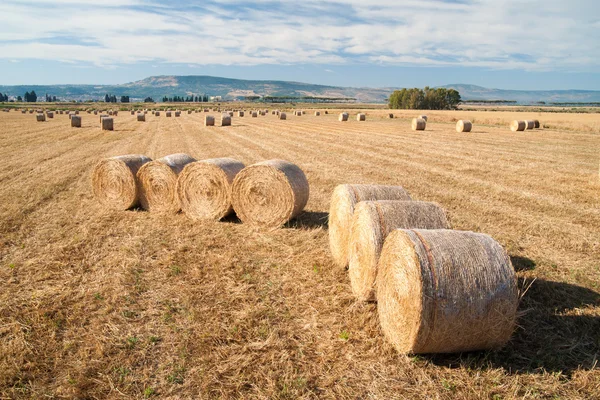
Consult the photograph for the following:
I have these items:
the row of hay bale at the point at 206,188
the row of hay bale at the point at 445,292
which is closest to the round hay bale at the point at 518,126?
the row of hay bale at the point at 206,188

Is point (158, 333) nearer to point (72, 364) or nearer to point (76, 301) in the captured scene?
point (72, 364)

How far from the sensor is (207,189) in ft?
31.4

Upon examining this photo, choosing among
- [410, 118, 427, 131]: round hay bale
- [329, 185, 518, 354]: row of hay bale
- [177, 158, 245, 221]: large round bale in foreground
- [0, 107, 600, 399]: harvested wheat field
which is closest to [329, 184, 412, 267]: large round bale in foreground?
[0, 107, 600, 399]: harvested wheat field

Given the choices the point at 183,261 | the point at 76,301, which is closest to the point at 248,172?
the point at 183,261

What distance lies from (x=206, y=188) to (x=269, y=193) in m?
1.56

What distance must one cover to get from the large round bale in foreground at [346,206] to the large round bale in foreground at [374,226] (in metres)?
0.73

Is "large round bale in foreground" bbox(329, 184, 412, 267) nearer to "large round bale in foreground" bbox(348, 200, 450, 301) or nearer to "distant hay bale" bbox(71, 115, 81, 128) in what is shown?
"large round bale in foreground" bbox(348, 200, 450, 301)

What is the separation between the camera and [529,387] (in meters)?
4.09

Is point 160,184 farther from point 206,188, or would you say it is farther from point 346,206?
point 346,206

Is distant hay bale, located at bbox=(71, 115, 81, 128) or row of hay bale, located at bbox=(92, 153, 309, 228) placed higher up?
distant hay bale, located at bbox=(71, 115, 81, 128)

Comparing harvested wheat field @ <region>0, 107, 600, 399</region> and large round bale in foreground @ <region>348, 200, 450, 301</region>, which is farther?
large round bale in foreground @ <region>348, 200, 450, 301</region>

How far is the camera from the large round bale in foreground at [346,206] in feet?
22.6

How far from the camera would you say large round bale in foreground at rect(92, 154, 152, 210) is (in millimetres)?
10531

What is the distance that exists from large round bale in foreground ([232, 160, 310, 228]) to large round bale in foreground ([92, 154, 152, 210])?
9.88 feet
